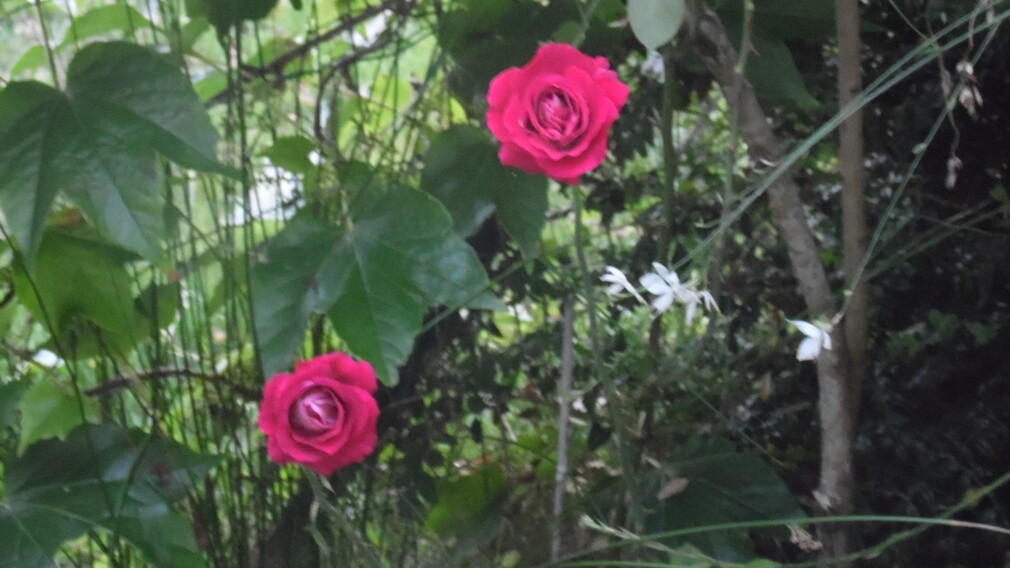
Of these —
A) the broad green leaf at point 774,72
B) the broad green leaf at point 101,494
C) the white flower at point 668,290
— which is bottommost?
the broad green leaf at point 101,494

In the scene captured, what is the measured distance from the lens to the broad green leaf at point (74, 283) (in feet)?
1.90

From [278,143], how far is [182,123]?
15 cm

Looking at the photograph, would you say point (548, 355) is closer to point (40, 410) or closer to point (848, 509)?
point (848, 509)

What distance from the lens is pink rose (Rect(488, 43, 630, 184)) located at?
17.9 inches

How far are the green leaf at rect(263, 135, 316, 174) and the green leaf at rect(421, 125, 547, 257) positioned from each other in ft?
0.38

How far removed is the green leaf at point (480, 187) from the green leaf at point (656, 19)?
0.45ft

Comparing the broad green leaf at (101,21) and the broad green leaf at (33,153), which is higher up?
the broad green leaf at (101,21)

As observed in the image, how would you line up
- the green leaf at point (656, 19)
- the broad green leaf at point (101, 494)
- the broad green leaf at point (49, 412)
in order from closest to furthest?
the green leaf at point (656, 19) < the broad green leaf at point (101, 494) < the broad green leaf at point (49, 412)

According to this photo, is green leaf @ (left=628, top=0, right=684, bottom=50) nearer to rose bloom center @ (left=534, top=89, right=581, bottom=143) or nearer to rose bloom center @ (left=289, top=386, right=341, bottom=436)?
rose bloom center @ (left=534, top=89, right=581, bottom=143)

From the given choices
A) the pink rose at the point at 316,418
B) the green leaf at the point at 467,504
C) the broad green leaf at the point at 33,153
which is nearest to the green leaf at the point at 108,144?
the broad green leaf at the point at 33,153

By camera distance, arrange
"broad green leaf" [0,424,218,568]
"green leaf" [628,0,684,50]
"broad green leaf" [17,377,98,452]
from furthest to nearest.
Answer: "broad green leaf" [17,377,98,452], "broad green leaf" [0,424,218,568], "green leaf" [628,0,684,50]

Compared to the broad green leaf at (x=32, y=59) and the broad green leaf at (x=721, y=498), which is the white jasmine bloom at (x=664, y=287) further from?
the broad green leaf at (x=32, y=59)

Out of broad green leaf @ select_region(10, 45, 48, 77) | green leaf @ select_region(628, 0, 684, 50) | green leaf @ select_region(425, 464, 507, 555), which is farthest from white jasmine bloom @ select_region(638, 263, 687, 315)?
broad green leaf @ select_region(10, 45, 48, 77)

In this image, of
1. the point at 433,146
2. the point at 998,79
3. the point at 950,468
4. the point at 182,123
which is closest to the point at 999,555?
the point at 950,468
